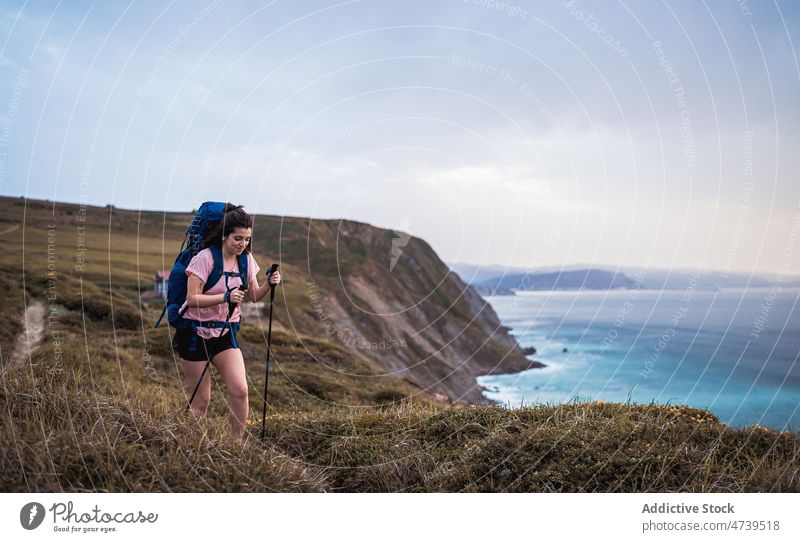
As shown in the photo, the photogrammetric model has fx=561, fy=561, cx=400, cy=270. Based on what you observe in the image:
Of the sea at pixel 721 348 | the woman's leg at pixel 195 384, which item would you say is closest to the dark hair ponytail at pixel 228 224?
Result: the woman's leg at pixel 195 384

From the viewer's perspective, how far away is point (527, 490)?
544cm

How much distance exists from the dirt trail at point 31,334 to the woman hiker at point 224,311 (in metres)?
9.61

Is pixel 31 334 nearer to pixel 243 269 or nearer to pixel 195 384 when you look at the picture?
pixel 195 384

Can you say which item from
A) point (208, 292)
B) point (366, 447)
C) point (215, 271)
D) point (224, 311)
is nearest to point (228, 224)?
point (215, 271)

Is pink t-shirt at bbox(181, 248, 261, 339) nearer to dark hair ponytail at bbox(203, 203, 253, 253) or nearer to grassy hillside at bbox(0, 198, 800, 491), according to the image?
dark hair ponytail at bbox(203, 203, 253, 253)

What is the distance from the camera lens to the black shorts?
560cm

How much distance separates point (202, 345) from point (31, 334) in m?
13.8

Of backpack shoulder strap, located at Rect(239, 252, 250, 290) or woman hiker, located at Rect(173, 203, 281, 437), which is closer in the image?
woman hiker, located at Rect(173, 203, 281, 437)

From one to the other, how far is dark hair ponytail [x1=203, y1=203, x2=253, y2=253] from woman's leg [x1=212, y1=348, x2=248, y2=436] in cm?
113

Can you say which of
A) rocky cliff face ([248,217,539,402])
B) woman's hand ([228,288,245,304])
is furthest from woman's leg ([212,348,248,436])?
rocky cliff face ([248,217,539,402])

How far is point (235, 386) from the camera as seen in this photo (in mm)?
5512
